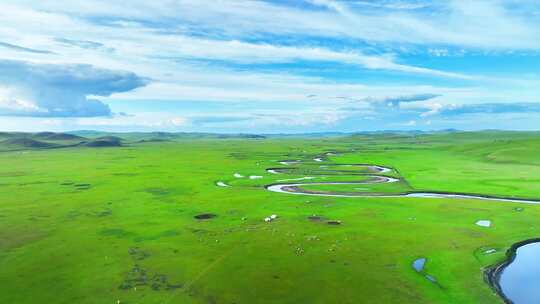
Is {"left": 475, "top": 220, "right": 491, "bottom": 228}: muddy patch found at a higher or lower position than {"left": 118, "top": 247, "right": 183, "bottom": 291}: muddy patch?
higher

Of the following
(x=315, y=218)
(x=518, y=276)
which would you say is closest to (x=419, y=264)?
(x=518, y=276)

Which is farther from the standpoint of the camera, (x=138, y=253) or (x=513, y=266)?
(x=138, y=253)

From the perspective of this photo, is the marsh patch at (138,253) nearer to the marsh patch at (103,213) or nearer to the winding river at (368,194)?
the marsh patch at (103,213)

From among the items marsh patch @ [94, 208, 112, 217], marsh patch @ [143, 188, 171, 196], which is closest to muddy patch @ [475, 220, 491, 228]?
marsh patch @ [94, 208, 112, 217]

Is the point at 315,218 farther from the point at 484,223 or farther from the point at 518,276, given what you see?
the point at 518,276

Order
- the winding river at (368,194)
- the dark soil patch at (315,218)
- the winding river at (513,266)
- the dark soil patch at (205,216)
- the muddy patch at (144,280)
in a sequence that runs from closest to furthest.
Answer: the winding river at (513,266)
the muddy patch at (144,280)
the dark soil patch at (315,218)
the dark soil patch at (205,216)
the winding river at (368,194)

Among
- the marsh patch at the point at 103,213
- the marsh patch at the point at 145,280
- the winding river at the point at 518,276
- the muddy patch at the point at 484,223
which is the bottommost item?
the winding river at the point at 518,276

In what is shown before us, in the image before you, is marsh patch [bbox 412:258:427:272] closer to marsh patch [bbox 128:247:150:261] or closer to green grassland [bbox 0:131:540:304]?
green grassland [bbox 0:131:540:304]

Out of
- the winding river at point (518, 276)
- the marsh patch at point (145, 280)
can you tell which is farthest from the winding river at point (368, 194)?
the marsh patch at point (145, 280)

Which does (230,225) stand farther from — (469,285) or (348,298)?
(469,285)

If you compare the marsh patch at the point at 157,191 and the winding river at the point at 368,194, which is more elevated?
the marsh patch at the point at 157,191

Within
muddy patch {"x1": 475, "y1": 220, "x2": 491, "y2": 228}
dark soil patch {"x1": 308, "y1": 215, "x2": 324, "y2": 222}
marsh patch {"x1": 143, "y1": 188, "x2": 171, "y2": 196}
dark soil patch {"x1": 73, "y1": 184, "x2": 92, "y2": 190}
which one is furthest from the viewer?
dark soil patch {"x1": 73, "y1": 184, "x2": 92, "y2": 190}
